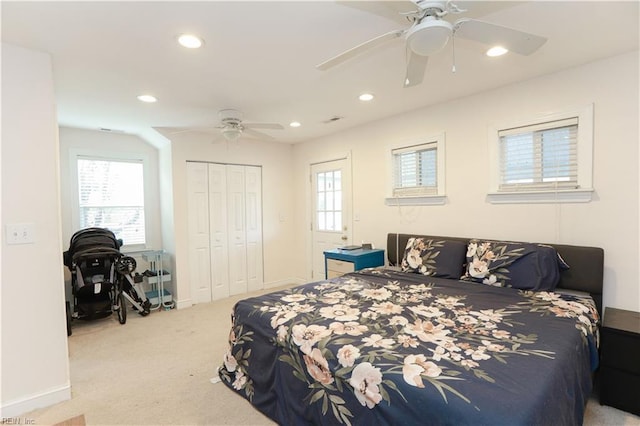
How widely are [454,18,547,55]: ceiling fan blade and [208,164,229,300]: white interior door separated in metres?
3.89

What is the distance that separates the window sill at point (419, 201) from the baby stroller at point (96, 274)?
334 centimetres

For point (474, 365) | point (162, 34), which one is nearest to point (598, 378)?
point (474, 365)

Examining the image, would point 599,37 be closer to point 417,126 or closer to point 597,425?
point 417,126

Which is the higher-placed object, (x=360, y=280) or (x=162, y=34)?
(x=162, y=34)

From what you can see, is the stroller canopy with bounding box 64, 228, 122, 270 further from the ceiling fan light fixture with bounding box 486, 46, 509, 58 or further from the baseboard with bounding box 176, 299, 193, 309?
the ceiling fan light fixture with bounding box 486, 46, 509, 58

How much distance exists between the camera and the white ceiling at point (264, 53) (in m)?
1.82

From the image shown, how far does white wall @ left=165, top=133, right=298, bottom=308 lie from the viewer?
4.45m

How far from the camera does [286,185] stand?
5.61 meters

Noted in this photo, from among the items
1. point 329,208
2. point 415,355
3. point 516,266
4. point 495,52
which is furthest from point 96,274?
point 495,52

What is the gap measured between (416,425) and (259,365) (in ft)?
4.01

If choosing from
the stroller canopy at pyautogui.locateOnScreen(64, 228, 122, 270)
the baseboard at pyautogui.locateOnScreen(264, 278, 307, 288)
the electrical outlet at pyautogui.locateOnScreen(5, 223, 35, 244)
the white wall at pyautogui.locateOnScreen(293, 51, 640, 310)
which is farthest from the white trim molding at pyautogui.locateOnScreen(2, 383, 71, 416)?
the white wall at pyautogui.locateOnScreen(293, 51, 640, 310)

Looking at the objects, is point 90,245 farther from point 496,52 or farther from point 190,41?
point 496,52

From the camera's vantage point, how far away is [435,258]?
311cm

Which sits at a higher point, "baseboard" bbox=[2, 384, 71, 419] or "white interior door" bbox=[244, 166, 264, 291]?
"white interior door" bbox=[244, 166, 264, 291]
